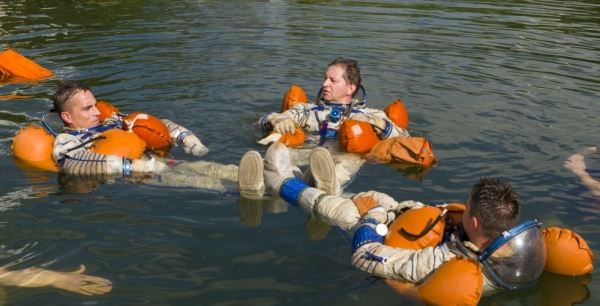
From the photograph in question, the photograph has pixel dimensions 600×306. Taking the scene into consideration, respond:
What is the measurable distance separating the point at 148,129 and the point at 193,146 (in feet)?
Result: 2.17

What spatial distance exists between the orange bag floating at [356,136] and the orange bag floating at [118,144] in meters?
2.80

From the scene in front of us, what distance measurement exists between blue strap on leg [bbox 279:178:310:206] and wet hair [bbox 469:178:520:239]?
2.33 m

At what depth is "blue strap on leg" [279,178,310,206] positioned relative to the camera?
7.57 m

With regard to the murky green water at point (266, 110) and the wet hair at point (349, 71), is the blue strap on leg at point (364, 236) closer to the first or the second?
the murky green water at point (266, 110)

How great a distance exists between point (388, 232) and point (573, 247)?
1.68 meters

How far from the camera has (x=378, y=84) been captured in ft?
44.8

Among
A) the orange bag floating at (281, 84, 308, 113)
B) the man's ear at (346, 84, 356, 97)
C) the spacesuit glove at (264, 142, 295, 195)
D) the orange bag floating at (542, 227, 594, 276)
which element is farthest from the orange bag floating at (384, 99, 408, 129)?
the orange bag floating at (542, 227, 594, 276)

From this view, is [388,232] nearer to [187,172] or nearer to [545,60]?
[187,172]

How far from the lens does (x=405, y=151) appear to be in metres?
8.99

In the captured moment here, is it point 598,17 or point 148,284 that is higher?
point 598,17

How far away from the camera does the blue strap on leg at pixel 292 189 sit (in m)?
7.57

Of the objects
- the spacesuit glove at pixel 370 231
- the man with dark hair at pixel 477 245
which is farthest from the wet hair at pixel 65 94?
the spacesuit glove at pixel 370 231

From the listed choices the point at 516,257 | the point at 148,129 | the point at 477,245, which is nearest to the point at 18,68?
the point at 148,129

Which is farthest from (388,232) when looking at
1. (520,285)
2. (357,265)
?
(520,285)
